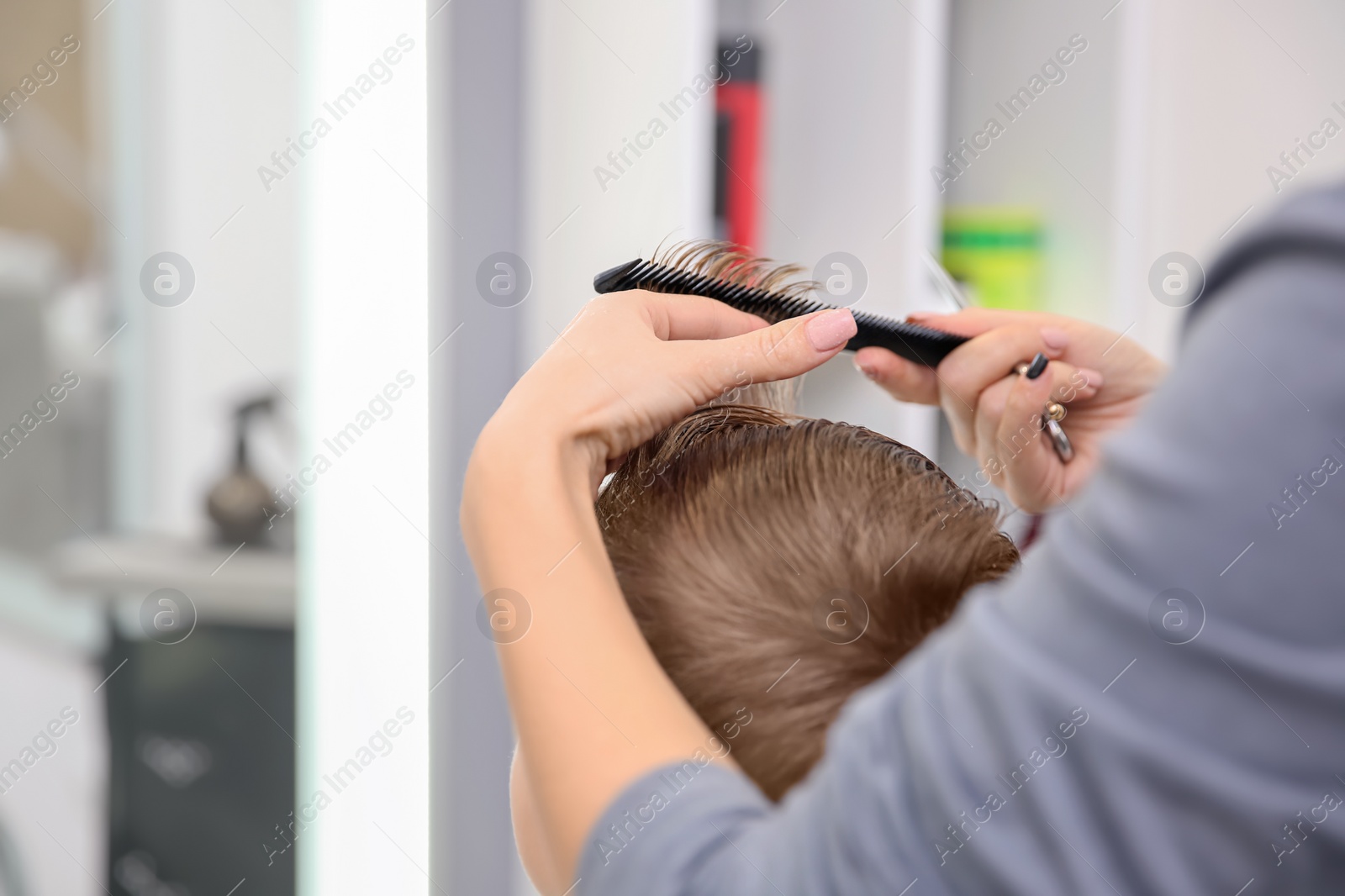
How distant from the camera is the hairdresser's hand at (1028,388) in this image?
0.65 meters

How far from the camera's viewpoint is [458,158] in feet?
2.93

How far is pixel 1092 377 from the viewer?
0.67m

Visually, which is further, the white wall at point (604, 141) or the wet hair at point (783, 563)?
the white wall at point (604, 141)

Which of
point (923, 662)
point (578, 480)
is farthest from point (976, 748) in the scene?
point (578, 480)

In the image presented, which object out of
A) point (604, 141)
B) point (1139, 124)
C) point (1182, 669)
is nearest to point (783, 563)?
point (1182, 669)

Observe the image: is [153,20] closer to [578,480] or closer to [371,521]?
[371,521]

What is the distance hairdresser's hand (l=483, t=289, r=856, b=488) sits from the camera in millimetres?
390

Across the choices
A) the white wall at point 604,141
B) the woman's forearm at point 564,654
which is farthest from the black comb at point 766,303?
the white wall at point 604,141

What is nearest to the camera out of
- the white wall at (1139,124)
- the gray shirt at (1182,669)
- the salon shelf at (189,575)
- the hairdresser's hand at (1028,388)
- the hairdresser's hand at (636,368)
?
the gray shirt at (1182,669)

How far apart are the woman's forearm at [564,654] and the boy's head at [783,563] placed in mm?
92

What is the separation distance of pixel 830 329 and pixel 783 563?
0.12 metres

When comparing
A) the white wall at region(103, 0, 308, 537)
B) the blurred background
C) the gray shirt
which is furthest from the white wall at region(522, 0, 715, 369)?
the gray shirt

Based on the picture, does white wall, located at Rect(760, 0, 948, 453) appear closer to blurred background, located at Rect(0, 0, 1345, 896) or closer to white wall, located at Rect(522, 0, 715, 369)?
blurred background, located at Rect(0, 0, 1345, 896)

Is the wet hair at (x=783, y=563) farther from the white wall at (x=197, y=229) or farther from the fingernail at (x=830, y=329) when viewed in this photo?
the white wall at (x=197, y=229)
